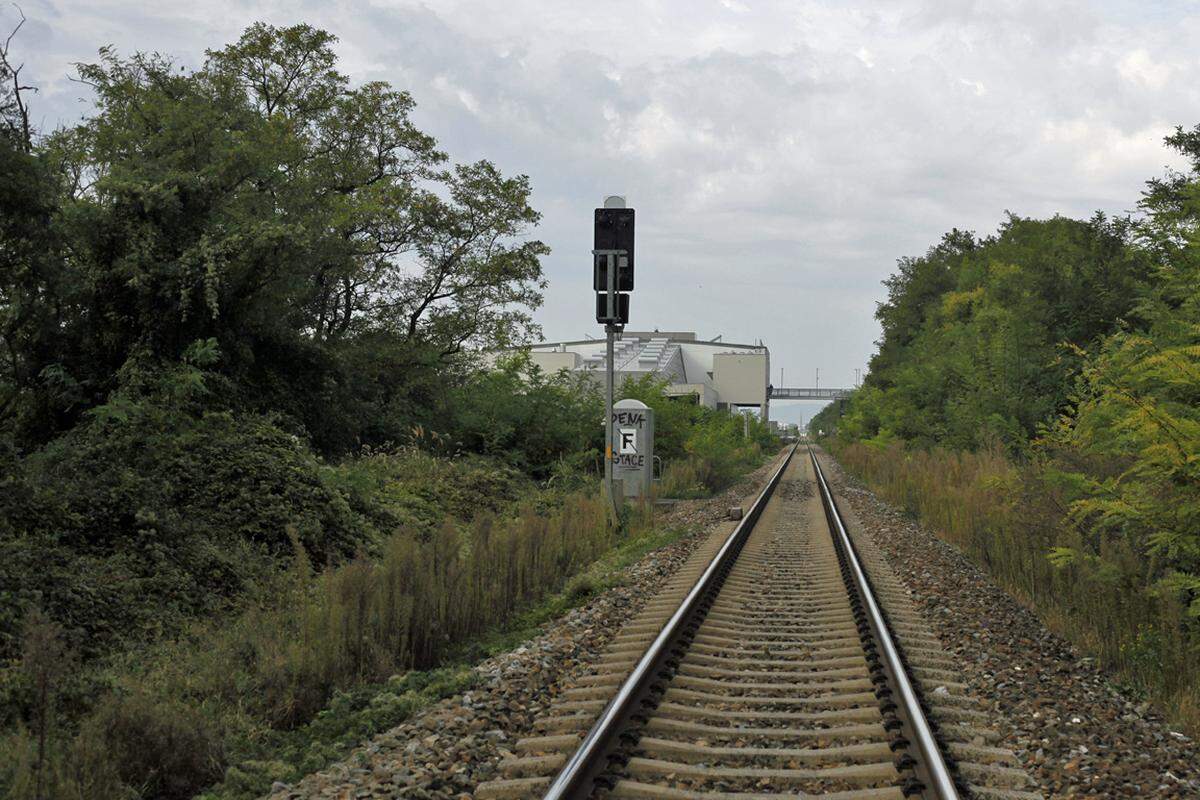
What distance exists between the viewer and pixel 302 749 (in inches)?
231

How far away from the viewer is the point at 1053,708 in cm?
635

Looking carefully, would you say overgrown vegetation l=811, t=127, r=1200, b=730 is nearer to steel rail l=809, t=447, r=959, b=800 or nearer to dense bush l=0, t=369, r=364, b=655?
steel rail l=809, t=447, r=959, b=800

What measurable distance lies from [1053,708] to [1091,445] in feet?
17.4

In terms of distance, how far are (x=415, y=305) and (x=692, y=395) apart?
9.82 metres

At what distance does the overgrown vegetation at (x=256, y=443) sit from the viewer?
21.2ft

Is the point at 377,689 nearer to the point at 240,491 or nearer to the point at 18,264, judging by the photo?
the point at 240,491

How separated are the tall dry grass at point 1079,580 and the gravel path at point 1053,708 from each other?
0.22 meters

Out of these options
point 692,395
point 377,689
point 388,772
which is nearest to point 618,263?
point 377,689

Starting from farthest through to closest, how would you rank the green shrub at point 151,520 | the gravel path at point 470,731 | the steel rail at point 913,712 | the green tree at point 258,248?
the green tree at point 258,248
the green shrub at point 151,520
the gravel path at point 470,731
the steel rail at point 913,712

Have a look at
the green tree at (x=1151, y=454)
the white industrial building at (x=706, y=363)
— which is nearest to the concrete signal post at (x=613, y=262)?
the green tree at (x=1151, y=454)

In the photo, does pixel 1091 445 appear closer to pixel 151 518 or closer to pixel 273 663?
pixel 273 663

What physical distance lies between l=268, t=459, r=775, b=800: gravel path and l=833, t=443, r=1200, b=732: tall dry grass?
13.4 ft

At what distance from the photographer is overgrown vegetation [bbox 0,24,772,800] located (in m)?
6.46

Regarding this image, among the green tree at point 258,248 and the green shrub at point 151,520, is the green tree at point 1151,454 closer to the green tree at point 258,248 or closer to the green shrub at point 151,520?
the green shrub at point 151,520
